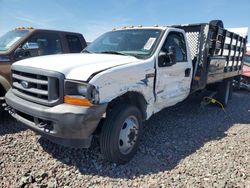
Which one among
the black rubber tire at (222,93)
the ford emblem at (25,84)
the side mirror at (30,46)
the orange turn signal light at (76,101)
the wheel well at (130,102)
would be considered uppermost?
the side mirror at (30,46)

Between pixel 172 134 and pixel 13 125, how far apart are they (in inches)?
126

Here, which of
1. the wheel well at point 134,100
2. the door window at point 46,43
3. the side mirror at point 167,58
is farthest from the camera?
the door window at point 46,43

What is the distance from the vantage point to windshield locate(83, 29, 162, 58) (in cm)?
391

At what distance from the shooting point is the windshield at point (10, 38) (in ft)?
16.5

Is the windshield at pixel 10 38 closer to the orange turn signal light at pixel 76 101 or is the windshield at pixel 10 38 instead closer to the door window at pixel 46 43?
the door window at pixel 46 43

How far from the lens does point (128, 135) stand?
343 cm

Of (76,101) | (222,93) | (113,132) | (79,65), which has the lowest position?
(222,93)

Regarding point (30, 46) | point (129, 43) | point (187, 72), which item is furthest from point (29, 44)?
point (187, 72)

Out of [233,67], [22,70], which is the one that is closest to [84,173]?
[22,70]

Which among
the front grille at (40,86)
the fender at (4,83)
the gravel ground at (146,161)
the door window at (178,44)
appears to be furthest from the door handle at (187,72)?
the fender at (4,83)

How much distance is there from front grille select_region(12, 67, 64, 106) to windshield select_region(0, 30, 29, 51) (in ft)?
6.24

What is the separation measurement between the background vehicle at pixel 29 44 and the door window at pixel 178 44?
2.77 m

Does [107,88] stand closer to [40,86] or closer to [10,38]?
[40,86]

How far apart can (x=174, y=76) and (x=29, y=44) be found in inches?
129
